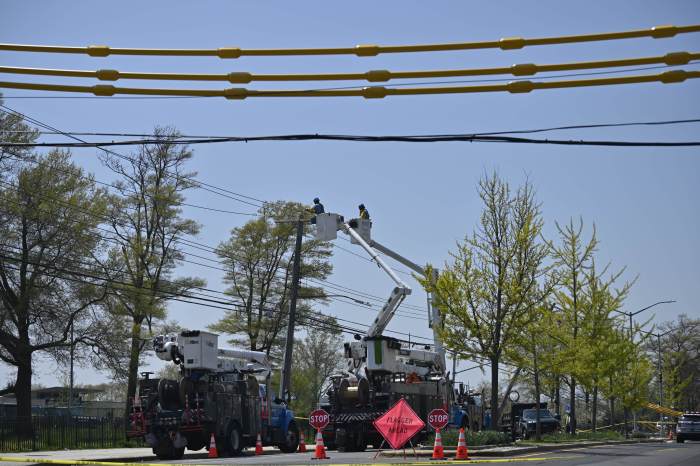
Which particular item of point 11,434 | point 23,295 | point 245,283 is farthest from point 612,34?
point 245,283

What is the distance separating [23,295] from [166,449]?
1187 centimetres

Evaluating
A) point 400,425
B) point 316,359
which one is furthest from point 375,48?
point 316,359

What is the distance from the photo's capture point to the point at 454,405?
3488 centimetres

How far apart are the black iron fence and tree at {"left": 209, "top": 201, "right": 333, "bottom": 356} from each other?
12.2m

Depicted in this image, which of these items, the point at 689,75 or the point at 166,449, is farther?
the point at 166,449

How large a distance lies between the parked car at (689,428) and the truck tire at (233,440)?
2203cm

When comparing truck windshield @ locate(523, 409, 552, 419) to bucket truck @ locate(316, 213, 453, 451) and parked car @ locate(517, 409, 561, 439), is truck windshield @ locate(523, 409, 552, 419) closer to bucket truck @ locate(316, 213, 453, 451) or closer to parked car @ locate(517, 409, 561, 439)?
parked car @ locate(517, 409, 561, 439)

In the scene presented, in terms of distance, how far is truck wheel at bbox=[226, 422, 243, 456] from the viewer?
2866 cm

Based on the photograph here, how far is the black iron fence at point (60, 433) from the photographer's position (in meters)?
31.5

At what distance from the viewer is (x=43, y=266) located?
36.0 m

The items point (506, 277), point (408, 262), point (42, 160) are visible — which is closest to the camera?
point (506, 277)

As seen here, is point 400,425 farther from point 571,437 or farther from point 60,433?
point 571,437

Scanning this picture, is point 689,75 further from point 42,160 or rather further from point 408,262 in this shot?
point 42,160

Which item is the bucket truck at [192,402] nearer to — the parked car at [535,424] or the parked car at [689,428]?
the parked car at [535,424]
